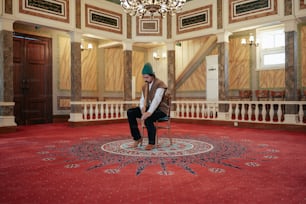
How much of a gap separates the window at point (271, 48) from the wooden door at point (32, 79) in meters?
7.91

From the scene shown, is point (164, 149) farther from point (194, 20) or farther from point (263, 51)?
point (263, 51)

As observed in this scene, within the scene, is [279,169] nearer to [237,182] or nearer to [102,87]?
[237,182]

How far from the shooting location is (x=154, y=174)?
2729 mm

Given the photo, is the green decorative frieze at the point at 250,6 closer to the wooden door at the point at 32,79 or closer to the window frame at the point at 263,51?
the window frame at the point at 263,51

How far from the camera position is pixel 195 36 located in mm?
8852

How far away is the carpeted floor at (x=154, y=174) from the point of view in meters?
2.09

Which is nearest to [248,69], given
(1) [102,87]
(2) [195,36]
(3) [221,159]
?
(2) [195,36]

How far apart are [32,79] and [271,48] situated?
28.7ft

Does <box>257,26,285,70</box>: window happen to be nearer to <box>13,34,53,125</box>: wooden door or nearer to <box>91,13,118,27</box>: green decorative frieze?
<box>91,13,118,27</box>: green decorative frieze

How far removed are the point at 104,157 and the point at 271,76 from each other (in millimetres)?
8410

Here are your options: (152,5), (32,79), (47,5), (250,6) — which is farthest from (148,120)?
(32,79)

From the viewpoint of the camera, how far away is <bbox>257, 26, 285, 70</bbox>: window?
9883mm

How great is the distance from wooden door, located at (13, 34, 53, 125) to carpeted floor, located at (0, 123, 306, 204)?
4.77 meters

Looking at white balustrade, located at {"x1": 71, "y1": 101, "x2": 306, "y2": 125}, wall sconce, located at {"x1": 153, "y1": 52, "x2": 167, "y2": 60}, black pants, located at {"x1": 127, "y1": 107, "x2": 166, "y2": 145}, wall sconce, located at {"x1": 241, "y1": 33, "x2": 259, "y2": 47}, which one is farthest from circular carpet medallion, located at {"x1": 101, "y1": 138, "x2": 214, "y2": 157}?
wall sconce, located at {"x1": 153, "y1": 52, "x2": 167, "y2": 60}
